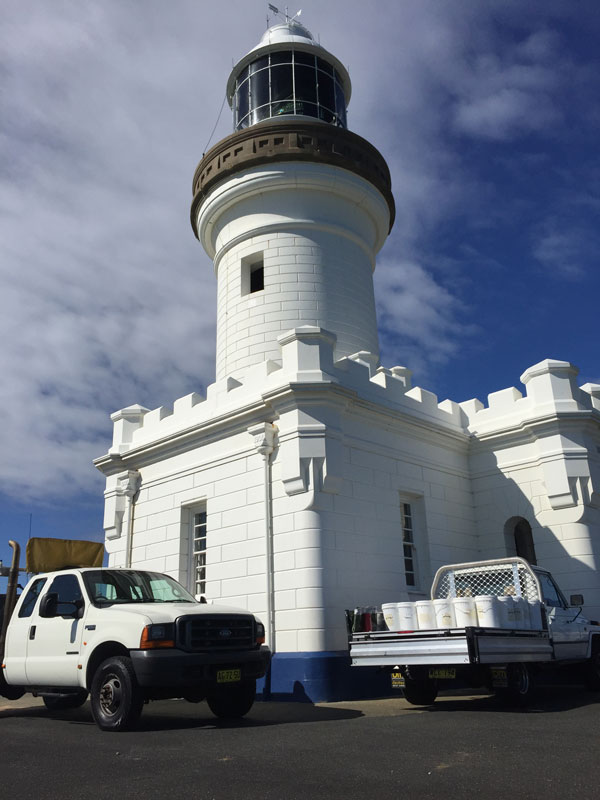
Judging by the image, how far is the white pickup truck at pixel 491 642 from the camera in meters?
7.96

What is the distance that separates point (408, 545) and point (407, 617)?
13.0 feet

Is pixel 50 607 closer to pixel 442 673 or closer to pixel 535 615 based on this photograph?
pixel 442 673

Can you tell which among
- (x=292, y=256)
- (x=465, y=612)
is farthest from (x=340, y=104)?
(x=465, y=612)

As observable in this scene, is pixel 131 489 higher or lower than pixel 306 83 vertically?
lower

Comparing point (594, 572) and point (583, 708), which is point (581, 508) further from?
point (583, 708)

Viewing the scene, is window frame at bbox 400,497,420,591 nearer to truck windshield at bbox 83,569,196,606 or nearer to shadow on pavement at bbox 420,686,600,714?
shadow on pavement at bbox 420,686,600,714

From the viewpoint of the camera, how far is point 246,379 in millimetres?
12516

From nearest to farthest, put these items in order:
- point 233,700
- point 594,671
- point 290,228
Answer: point 233,700 < point 594,671 < point 290,228

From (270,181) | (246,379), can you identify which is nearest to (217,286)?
(270,181)

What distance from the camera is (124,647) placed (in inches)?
297

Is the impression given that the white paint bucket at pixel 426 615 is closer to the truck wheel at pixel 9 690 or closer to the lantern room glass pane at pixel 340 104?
the truck wheel at pixel 9 690

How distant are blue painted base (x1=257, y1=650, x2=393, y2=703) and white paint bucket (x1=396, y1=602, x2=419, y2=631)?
4.06 ft

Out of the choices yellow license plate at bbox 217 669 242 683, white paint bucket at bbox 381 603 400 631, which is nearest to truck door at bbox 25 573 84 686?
yellow license plate at bbox 217 669 242 683

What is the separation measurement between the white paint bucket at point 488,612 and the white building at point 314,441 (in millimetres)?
2603
